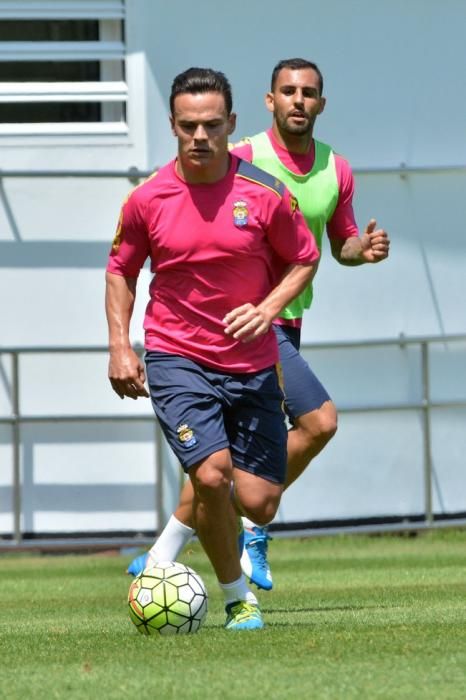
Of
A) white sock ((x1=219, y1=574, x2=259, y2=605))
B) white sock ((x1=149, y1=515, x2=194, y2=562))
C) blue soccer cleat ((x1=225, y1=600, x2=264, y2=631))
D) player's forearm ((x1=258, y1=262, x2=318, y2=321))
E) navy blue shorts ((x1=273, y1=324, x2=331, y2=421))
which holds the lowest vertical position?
white sock ((x1=149, y1=515, x2=194, y2=562))

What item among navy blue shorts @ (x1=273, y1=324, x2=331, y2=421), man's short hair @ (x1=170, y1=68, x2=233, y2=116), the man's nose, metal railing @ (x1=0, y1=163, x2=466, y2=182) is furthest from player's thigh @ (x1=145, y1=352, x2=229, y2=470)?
metal railing @ (x1=0, y1=163, x2=466, y2=182)

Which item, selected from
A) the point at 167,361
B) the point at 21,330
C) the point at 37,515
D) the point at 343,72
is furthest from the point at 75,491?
the point at 167,361

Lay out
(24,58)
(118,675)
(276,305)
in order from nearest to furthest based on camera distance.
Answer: (118,675) → (276,305) → (24,58)

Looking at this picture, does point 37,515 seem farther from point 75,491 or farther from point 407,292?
point 407,292

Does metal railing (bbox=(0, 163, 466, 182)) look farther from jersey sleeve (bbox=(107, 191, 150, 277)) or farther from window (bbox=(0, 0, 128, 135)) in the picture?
jersey sleeve (bbox=(107, 191, 150, 277))

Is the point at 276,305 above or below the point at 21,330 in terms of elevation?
above

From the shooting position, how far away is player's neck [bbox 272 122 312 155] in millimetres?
9289

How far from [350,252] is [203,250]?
1626mm

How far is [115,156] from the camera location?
13.4 meters

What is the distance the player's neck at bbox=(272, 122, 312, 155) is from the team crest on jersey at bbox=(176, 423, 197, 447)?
2589 millimetres

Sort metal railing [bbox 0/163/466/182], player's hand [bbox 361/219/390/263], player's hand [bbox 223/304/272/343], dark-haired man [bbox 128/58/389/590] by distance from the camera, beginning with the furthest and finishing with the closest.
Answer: metal railing [bbox 0/163/466/182]
dark-haired man [bbox 128/58/389/590]
player's hand [bbox 361/219/390/263]
player's hand [bbox 223/304/272/343]

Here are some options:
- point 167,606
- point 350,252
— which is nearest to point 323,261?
point 350,252

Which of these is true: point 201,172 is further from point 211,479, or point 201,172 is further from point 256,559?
point 256,559

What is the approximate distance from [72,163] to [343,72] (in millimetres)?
2162
